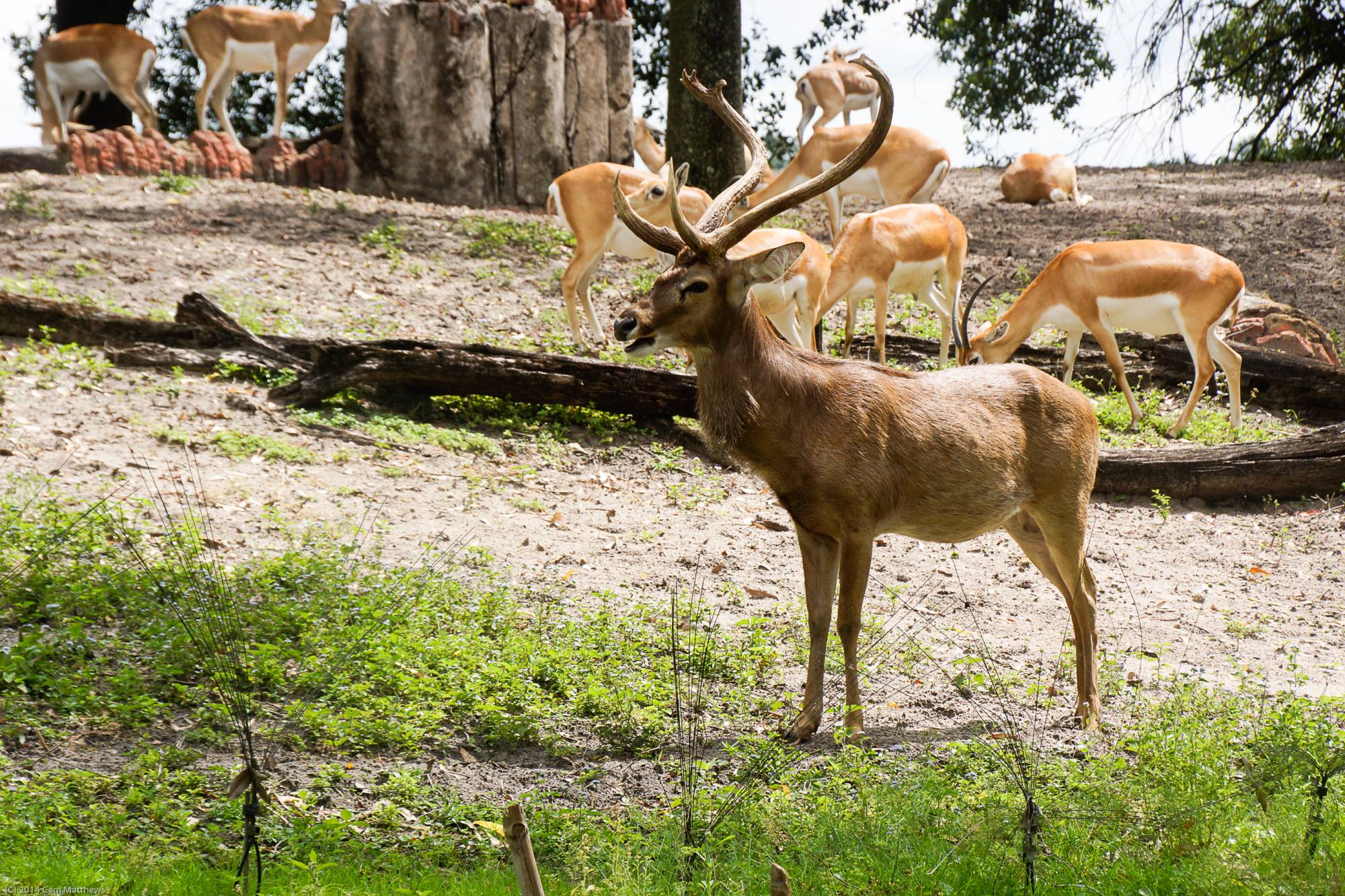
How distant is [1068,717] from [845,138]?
11.4 m

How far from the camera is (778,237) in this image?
466 inches

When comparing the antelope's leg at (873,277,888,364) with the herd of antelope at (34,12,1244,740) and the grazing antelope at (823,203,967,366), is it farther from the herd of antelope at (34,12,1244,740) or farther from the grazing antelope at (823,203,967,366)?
the herd of antelope at (34,12,1244,740)

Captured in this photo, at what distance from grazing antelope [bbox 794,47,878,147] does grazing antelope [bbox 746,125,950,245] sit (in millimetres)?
4185

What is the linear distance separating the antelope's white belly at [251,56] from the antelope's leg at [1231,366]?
1463 centimetres

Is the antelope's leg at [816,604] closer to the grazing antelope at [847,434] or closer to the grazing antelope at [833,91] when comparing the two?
the grazing antelope at [847,434]

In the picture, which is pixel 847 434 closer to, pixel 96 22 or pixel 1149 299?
pixel 1149 299

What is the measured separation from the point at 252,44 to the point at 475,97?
4.51 meters

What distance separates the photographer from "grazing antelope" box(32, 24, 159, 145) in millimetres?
17812

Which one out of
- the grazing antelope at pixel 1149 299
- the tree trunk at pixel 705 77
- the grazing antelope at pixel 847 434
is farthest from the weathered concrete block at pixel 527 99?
the grazing antelope at pixel 847 434

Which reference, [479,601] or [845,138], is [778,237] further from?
[479,601]

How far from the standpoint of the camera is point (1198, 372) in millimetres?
11539

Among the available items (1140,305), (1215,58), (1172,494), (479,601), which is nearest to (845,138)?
(1215,58)

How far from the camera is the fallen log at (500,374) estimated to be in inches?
379

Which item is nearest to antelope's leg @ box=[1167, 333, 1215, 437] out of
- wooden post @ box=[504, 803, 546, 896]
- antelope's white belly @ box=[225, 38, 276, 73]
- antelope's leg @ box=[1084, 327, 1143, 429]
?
antelope's leg @ box=[1084, 327, 1143, 429]
